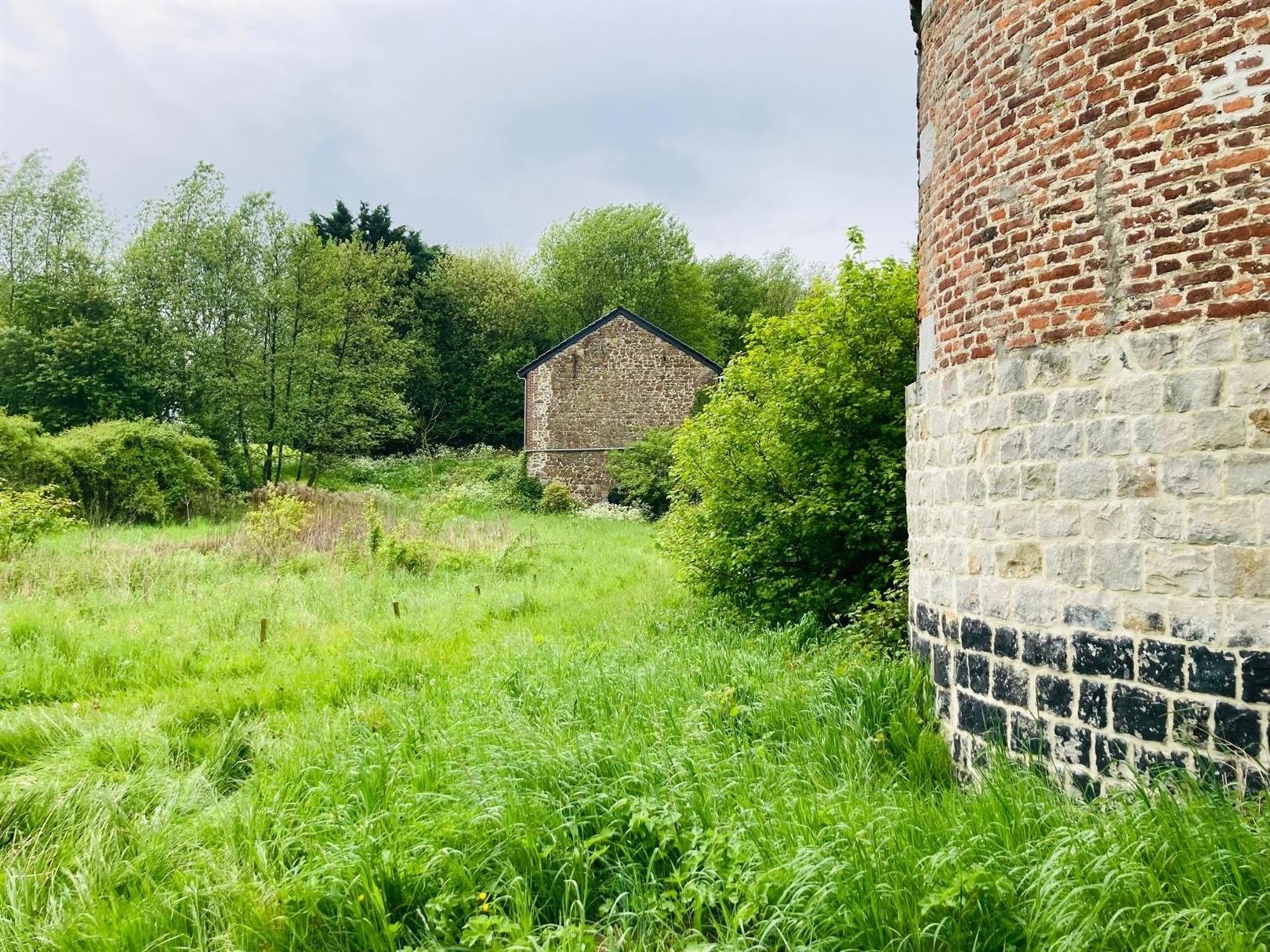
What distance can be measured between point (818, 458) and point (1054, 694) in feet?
15.1

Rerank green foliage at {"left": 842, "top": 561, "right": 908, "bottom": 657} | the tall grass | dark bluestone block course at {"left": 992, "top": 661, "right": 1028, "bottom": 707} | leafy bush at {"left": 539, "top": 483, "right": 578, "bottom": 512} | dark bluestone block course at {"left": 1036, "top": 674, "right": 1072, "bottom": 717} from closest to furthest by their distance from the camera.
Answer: the tall grass → dark bluestone block course at {"left": 1036, "top": 674, "right": 1072, "bottom": 717} → dark bluestone block course at {"left": 992, "top": 661, "right": 1028, "bottom": 707} → green foliage at {"left": 842, "top": 561, "right": 908, "bottom": 657} → leafy bush at {"left": 539, "top": 483, "right": 578, "bottom": 512}

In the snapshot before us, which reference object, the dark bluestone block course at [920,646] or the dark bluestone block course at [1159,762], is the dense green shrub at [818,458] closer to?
the dark bluestone block course at [920,646]

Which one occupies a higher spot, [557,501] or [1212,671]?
[557,501]

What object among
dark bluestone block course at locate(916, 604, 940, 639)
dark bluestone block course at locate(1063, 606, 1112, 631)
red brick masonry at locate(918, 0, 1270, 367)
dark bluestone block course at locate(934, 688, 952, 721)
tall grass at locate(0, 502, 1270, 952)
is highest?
red brick masonry at locate(918, 0, 1270, 367)

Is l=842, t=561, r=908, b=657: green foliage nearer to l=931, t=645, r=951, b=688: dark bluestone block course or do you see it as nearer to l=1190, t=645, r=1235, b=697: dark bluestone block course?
l=931, t=645, r=951, b=688: dark bluestone block course

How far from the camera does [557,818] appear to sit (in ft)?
12.0

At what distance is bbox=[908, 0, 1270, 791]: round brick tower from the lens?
356 cm

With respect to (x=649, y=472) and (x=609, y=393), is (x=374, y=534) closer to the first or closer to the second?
(x=649, y=472)

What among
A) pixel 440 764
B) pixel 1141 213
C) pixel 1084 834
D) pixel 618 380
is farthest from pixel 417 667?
pixel 618 380

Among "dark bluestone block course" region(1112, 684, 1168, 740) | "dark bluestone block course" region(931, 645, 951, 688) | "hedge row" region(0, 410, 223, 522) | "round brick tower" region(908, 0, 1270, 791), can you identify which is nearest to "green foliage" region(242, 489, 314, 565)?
"hedge row" region(0, 410, 223, 522)

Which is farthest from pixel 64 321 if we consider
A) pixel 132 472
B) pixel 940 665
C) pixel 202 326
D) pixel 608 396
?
pixel 940 665

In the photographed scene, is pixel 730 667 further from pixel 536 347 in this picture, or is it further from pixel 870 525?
pixel 536 347

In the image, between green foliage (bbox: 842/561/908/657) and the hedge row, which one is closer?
green foliage (bbox: 842/561/908/657)

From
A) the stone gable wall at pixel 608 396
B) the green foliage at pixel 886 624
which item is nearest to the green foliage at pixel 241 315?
the stone gable wall at pixel 608 396
